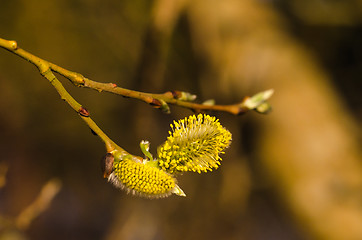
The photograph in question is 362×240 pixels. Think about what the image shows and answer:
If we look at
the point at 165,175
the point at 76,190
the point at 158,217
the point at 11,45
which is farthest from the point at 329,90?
the point at 76,190

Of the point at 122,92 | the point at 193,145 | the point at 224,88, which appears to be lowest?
the point at 193,145

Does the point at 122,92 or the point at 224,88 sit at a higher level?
the point at 224,88

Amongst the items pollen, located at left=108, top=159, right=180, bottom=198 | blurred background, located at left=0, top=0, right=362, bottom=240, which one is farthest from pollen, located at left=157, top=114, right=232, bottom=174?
blurred background, located at left=0, top=0, right=362, bottom=240

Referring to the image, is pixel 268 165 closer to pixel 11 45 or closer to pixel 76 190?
pixel 11 45

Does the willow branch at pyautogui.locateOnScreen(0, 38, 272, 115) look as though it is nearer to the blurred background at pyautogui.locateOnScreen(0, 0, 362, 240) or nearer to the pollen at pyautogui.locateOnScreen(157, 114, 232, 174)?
the pollen at pyautogui.locateOnScreen(157, 114, 232, 174)

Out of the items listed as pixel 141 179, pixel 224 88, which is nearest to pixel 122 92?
pixel 141 179

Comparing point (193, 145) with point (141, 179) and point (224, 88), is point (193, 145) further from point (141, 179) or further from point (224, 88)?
point (224, 88)
